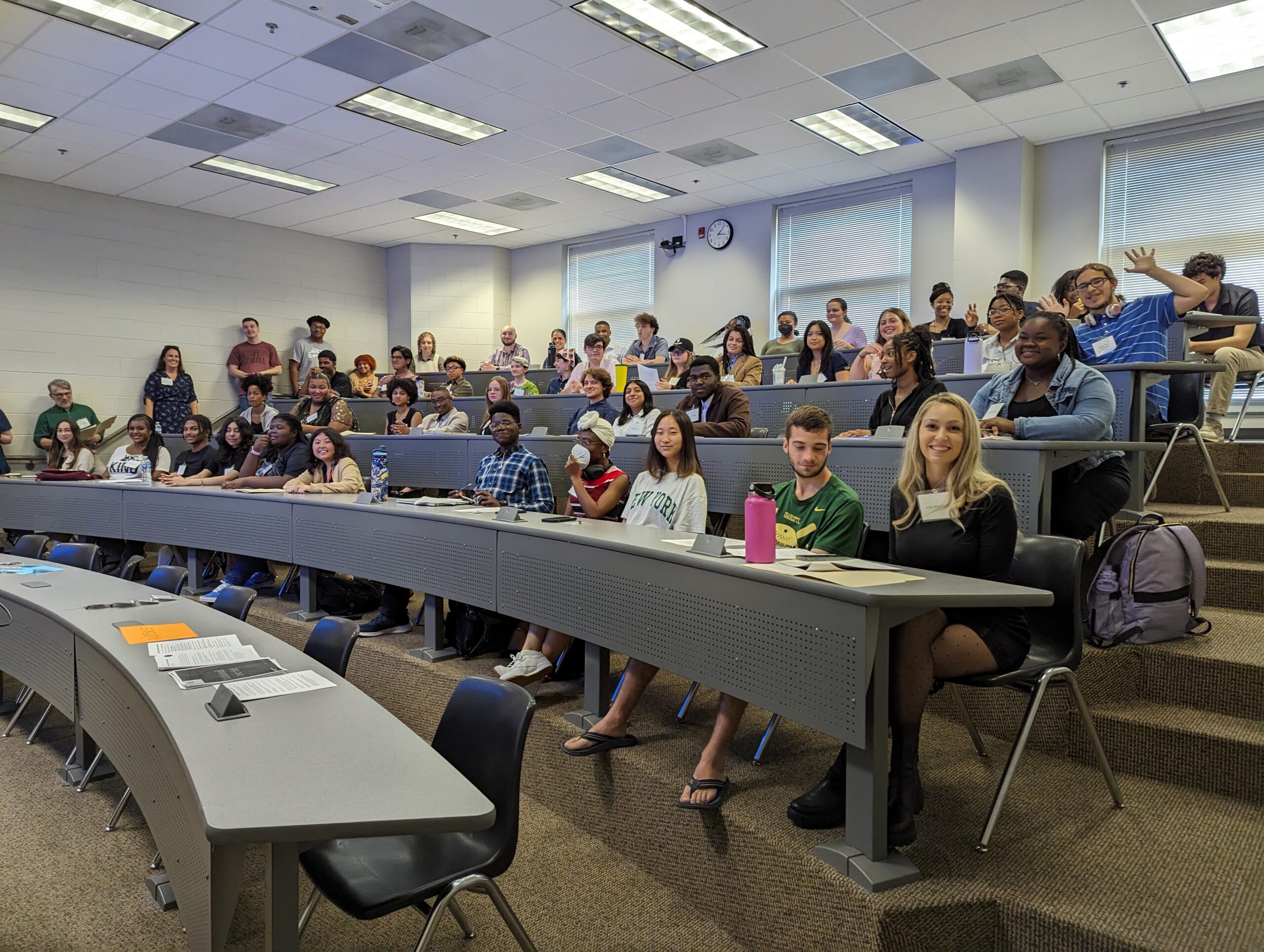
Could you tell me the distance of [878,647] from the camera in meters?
1.73

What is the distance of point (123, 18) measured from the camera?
14.9 ft

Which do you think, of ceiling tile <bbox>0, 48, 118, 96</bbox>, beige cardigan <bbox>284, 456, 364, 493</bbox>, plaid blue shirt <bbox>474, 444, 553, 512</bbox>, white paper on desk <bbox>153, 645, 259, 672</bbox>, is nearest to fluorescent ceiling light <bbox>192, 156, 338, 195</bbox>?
ceiling tile <bbox>0, 48, 118, 96</bbox>

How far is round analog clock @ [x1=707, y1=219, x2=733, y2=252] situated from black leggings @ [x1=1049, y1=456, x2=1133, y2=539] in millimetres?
6208

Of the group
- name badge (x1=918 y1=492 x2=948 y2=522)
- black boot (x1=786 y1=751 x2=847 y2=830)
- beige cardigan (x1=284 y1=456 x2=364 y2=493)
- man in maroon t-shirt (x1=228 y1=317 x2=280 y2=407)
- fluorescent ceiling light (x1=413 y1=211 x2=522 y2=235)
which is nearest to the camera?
black boot (x1=786 y1=751 x2=847 y2=830)

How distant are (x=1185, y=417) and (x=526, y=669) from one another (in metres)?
3.07

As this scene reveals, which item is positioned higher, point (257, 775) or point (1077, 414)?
point (1077, 414)

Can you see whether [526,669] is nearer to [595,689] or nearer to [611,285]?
[595,689]

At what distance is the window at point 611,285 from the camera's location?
927 centimetres

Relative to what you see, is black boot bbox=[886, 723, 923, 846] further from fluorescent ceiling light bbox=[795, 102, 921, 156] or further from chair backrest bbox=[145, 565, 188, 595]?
fluorescent ceiling light bbox=[795, 102, 921, 156]

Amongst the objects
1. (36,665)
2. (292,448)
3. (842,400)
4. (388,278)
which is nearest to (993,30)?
(842,400)

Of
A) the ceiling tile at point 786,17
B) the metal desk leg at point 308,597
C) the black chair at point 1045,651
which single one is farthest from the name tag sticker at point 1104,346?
the metal desk leg at point 308,597

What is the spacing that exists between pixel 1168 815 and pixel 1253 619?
3.76 feet

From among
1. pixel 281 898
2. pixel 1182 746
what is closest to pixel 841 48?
pixel 1182 746

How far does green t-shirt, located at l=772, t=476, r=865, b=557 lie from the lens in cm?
242
